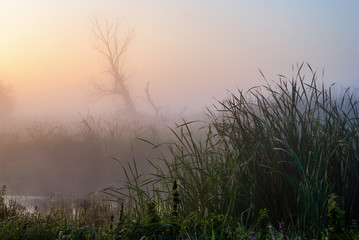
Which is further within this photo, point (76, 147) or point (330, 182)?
point (76, 147)

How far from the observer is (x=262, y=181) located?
3.21 metres

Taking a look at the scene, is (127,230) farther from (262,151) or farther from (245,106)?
(245,106)

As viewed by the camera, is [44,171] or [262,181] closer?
[262,181]

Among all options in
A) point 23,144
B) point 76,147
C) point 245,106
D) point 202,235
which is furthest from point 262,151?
point 23,144

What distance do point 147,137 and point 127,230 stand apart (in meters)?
8.62

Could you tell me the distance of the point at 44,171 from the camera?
1142cm

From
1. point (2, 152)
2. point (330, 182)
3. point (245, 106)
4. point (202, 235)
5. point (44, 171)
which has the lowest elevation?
point (202, 235)

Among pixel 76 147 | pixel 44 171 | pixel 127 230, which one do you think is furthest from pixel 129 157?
pixel 127 230

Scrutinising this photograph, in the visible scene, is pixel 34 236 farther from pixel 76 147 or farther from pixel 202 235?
pixel 76 147

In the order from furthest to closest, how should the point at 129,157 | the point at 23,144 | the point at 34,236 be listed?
the point at 23,144
the point at 129,157
the point at 34,236

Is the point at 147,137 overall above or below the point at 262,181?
above

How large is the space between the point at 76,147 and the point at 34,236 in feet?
29.2

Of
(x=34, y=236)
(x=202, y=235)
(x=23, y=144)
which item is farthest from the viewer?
(x=23, y=144)

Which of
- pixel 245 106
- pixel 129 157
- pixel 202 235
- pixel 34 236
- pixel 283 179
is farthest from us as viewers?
pixel 129 157
